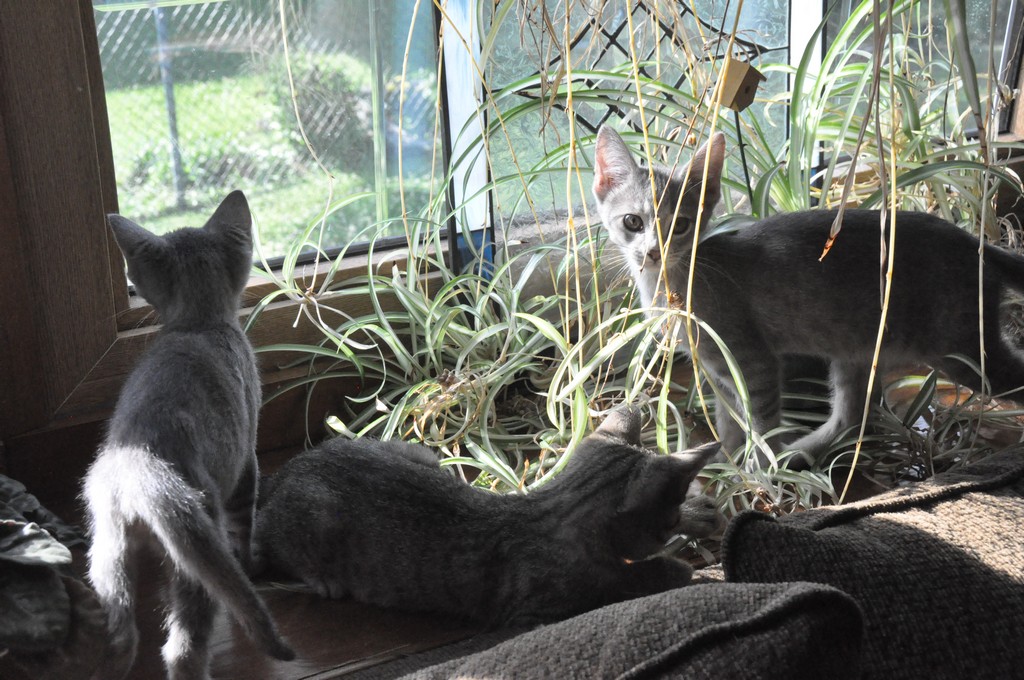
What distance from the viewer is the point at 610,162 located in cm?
166

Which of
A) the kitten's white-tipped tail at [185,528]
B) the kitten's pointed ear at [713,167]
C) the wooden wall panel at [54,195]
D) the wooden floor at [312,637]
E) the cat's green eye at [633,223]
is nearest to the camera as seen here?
the kitten's white-tipped tail at [185,528]

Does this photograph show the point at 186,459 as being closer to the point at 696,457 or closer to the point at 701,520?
the point at 696,457

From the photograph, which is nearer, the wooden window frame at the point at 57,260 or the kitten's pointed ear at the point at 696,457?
the kitten's pointed ear at the point at 696,457

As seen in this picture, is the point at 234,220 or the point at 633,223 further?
the point at 633,223

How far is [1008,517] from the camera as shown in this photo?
117 cm

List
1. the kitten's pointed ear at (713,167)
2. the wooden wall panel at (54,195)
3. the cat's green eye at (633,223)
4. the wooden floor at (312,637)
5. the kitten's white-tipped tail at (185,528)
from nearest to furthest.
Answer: the kitten's white-tipped tail at (185,528) → the wooden floor at (312,637) → the wooden wall panel at (54,195) → the kitten's pointed ear at (713,167) → the cat's green eye at (633,223)

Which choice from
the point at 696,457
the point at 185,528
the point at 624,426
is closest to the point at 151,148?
the point at 185,528

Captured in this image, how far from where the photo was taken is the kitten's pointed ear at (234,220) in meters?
1.43

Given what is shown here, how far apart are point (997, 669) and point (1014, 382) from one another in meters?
0.73

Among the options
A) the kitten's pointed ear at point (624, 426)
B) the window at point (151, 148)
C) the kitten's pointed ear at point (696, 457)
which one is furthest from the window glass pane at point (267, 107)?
the kitten's pointed ear at point (696, 457)

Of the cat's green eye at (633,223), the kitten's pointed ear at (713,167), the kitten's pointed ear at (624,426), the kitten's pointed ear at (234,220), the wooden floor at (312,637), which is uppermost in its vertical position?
the kitten's pointed ear at (713,167)

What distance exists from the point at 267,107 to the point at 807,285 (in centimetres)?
106

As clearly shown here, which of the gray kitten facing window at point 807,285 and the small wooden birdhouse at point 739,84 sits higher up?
the small wooden birdhouse at point 739,84

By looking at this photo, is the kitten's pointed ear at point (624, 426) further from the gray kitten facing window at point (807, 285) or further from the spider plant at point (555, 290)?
the gray kitten facing window at point (807, 285)
